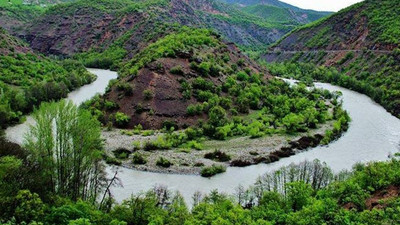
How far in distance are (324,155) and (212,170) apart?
20.4m

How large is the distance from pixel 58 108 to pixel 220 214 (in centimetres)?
1793

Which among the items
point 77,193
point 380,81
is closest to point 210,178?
point 77,193

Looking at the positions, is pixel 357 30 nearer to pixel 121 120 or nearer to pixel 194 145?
pixel 194 145

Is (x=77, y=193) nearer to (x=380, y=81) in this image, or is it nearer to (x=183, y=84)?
(x=183, y=84)

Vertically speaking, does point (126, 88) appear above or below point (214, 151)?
above

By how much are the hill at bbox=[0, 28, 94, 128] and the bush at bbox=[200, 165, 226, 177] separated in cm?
3691

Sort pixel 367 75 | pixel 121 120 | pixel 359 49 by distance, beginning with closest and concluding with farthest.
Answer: pixel 121 120 → pixel 367 75 → pixel 359 49

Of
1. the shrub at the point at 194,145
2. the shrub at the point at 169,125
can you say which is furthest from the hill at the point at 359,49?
the shrub at the point at 169,125

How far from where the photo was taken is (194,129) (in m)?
69.7

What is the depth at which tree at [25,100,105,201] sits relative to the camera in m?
34.3

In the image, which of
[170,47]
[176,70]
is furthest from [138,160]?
[170,47]

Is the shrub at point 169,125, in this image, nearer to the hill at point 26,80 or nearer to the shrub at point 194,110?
the shrub at point 194,110

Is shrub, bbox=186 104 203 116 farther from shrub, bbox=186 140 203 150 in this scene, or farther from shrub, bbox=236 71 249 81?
shrub, bbox=236 71 249 81

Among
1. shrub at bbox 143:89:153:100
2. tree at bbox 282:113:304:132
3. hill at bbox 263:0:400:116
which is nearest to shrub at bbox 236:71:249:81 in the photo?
tree at bbox 282:113:304:132
